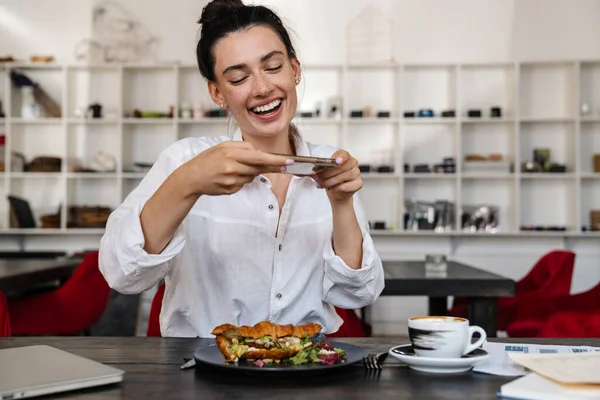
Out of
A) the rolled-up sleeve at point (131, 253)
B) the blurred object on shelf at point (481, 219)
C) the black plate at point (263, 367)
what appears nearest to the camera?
the black plate at point (263, 367)

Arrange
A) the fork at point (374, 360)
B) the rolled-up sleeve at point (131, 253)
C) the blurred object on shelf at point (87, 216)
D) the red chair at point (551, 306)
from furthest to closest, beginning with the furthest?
1. the blurred object on shelf at point (87, 216)
2. the red chair at point (551, 306)
3. the rolled-up sleeve at point (131, 253)
4. the fork at point (374, 360)

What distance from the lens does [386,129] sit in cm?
655

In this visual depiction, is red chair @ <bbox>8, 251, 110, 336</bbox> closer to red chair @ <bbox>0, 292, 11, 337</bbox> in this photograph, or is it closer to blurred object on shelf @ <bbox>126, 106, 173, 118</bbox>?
red chair @ <bbox>0, 292, 11, 337</bbox>

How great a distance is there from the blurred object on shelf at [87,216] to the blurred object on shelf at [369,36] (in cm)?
243

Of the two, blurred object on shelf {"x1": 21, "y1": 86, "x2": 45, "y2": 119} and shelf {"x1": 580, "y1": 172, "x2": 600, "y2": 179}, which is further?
blurred object on shelf {"x1": 21, "y1": 86, "x2": 45, "y2": 119}

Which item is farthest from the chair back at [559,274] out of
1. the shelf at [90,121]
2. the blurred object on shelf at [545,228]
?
the shelf at [90,121]

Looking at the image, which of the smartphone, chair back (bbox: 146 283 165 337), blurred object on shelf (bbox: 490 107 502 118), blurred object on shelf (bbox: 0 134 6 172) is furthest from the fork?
blurred object on shelf (bbox: 0 134 6 172)

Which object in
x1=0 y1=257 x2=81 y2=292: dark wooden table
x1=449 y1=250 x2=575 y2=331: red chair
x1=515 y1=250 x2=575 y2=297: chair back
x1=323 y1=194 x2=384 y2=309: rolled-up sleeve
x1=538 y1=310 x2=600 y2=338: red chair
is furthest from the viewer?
x1=515 y1=250 x2=575 y2=297: chair back

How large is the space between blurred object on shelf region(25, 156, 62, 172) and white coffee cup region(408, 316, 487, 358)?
5.69 m

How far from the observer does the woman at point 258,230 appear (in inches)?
69.2

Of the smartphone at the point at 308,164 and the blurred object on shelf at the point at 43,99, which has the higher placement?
the blurred object on shelf at the point at 43,99

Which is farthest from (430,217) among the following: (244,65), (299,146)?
(244,65)

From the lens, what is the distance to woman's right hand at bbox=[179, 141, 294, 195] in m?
1.30

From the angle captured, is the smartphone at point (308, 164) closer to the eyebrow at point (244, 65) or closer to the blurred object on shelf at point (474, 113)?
the eyebrow at point (244, 65)
